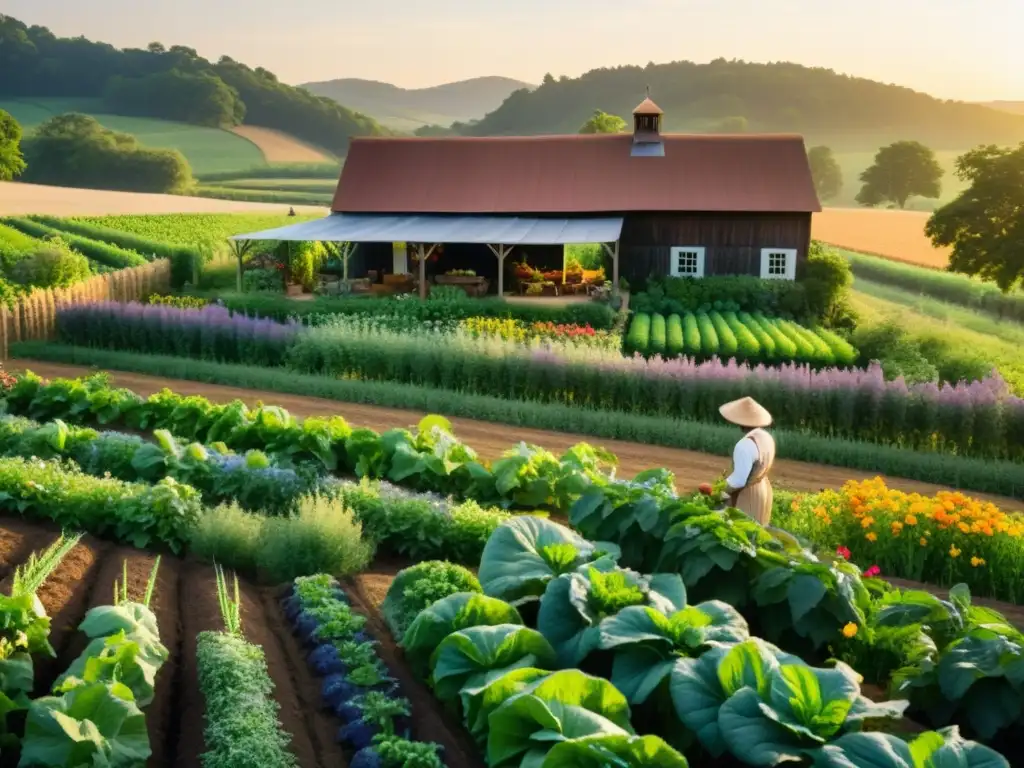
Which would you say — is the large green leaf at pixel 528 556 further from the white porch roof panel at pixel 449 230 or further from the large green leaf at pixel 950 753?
the white porch roof panel at pixel 449 230

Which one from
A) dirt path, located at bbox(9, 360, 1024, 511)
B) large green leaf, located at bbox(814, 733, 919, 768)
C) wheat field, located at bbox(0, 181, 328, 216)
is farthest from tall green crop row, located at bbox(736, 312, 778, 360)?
wheat field, located at bbox(0, 181, 328, 216)

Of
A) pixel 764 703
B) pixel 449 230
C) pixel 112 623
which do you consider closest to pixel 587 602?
pixel 764 703

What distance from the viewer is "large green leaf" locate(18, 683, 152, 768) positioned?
4.54m

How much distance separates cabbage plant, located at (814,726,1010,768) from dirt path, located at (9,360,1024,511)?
7.64m

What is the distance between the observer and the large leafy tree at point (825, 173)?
103 m

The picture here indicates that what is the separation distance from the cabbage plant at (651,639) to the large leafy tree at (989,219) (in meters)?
27.3

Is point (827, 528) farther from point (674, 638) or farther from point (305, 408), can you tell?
point (305, 408)

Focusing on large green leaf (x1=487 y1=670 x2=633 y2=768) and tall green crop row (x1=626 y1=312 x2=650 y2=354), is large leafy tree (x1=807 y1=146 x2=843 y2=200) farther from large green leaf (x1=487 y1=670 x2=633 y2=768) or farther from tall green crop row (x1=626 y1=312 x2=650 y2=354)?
large green leaf (x1=487 y1=670 x2=633 y2=768)

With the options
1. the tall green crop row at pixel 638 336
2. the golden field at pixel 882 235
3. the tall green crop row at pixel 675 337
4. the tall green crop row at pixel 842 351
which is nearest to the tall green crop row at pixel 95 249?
the tall green crop row at pixel 638 336

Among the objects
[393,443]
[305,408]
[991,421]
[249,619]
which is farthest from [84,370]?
Result: [991,421]

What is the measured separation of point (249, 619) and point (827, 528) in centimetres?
556

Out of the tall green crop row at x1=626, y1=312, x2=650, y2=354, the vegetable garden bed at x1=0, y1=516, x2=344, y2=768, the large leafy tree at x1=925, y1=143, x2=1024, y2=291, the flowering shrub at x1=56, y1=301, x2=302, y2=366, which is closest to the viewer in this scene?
the vegetable garden bed at x1=0, y1=516, x2=344, y2=768

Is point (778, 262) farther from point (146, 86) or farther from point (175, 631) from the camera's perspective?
point (146, 86)

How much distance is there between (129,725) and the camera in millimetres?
4766
